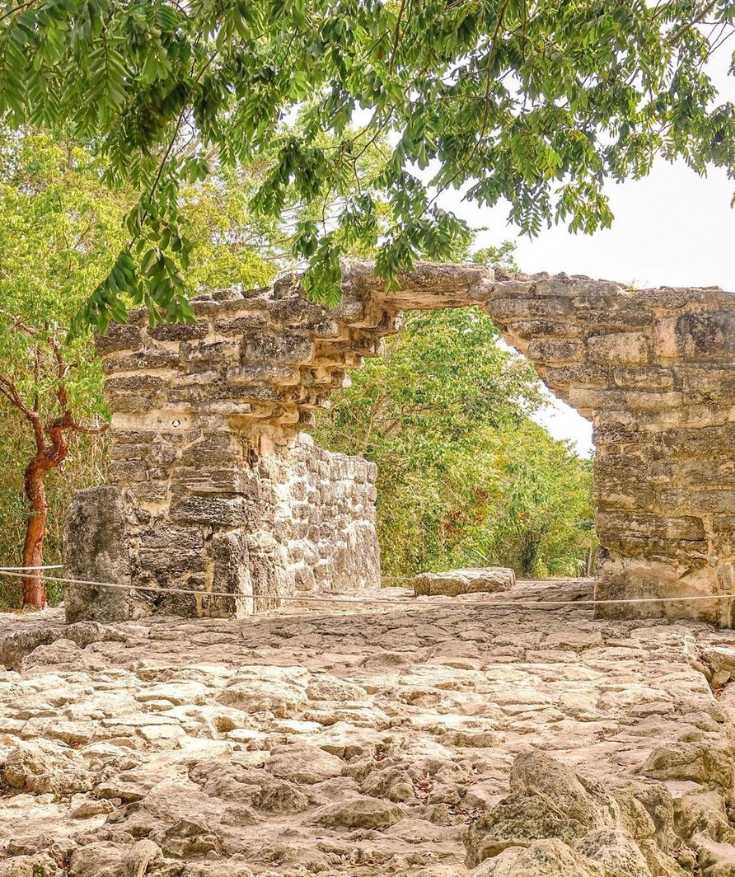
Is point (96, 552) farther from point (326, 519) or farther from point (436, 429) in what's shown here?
point (436, 429)

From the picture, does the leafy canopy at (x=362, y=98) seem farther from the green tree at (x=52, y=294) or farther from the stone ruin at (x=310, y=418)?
the green tree at (x=52, y=294)

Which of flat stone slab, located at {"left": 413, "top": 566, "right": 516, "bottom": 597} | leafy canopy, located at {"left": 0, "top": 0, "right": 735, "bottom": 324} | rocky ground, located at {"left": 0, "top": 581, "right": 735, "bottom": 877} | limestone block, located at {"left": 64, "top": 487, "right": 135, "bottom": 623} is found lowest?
rocky ground, located at {"left": 0, "top": 581, "right": 735, "bottom": 877}

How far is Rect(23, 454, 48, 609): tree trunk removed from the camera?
12539 millimetres

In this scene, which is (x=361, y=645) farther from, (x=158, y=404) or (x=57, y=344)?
(x=57, y=344)

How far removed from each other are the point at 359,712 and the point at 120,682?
1188 mm

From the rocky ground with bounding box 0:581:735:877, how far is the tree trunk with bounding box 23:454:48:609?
768 centimetres

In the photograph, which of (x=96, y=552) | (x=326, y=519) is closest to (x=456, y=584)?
(x=326, y=519)

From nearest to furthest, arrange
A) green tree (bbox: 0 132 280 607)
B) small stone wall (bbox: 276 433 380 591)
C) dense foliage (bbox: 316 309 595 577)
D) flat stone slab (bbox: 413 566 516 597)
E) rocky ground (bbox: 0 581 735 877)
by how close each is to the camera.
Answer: rocky ground (bbox: 0 581 735 877)
small stone wall (bbox: 276 433 380 591)
flat stone slab (bbox: 413 566 516 597)
green tree (bbox: 0 132 280 607)
dense foliage (bbox: 316 309 595 577)

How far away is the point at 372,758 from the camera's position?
300 cm

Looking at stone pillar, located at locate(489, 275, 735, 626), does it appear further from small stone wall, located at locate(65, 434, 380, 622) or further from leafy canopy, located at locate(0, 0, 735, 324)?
small stone wall, located at locate(65, 434, 380, 622)

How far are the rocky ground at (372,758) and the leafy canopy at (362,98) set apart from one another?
147cm

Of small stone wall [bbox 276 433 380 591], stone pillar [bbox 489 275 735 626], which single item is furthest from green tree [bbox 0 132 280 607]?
stone pillar [bbox 489 275 735 626]

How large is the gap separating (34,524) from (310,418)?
6.49 metres

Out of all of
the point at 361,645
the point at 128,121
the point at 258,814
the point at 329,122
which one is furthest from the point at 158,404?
the point at 258,814
